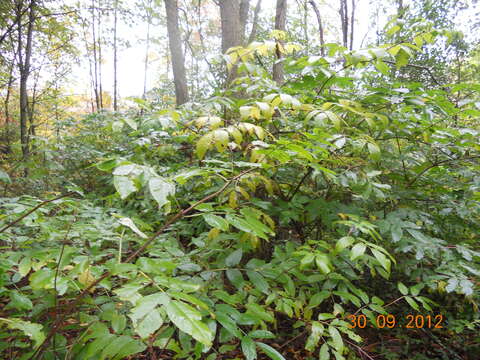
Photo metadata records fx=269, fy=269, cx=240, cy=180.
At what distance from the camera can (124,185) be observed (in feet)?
2.46

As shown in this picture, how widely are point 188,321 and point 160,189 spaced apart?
1.18 feet

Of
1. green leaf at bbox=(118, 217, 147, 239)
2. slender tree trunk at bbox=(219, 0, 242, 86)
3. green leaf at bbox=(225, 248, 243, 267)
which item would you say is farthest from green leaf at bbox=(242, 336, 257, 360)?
slender tree trunk at bbox=(219, 0, 242, 86)

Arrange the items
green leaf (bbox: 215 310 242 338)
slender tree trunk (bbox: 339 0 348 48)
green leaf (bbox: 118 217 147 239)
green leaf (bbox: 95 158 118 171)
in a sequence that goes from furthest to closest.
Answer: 1. slender tree trunk (bbox: 339 0 348 48)
2. green leaf (bbox: 215 310 242 338)
3. green leaf (bbox: 95 158 118 171)
4. green leaf (bbox: 118 217 147 239)

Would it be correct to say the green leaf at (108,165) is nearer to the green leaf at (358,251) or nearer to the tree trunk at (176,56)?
the green leaf at (358,251)

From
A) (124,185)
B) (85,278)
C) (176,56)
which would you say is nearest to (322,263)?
(124,185)

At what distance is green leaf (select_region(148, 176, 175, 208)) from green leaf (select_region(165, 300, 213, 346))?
274mm

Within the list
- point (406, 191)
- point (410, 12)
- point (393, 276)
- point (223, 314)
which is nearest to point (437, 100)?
point (406, 191)

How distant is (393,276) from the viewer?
192cm

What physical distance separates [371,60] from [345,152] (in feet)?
1.92

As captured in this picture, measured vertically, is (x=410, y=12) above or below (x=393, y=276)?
above

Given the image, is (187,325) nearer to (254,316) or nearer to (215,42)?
(254,316)

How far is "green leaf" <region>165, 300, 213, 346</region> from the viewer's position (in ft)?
1.76

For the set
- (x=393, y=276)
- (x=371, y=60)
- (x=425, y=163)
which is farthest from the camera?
(x=393, y=276)

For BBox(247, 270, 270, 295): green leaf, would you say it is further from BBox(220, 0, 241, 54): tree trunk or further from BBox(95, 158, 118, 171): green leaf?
BBox(220, 0, 241, 54): tree trunk
